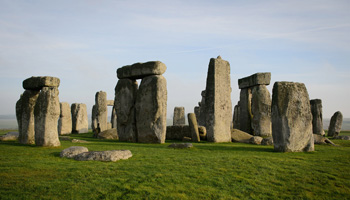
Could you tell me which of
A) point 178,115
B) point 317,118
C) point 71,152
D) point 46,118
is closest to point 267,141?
point 71,152

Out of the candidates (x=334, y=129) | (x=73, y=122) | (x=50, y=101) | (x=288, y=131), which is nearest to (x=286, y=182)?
(x=288, y=131)

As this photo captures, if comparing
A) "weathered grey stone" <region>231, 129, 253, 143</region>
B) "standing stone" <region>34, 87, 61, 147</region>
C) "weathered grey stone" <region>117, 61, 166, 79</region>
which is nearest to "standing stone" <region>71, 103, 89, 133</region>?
"weathered grey stone" <region>117, 61, 166, 79</region>

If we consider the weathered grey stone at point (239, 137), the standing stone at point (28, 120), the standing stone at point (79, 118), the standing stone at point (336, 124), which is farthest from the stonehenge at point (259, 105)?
the standing stone at point (79, 118)

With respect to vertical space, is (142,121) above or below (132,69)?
below

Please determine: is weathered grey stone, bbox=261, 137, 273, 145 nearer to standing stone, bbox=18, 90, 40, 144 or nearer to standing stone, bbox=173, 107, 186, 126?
standing stone, bbox=18, 90, 40, 144

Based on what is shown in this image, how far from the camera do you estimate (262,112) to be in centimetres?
1720

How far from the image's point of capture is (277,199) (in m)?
4.89

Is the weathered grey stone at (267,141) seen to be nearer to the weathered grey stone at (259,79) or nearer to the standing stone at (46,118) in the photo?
the weathered grey stone at (259,79)

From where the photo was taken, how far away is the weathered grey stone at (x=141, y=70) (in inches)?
510

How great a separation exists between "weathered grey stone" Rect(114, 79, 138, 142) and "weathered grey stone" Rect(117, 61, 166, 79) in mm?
405

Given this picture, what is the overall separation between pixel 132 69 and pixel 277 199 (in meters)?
10.5

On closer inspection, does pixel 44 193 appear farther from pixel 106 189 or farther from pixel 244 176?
pixel 244 176

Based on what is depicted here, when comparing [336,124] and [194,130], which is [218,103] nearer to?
[194,130]

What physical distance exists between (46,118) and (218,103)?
25.0 ft
